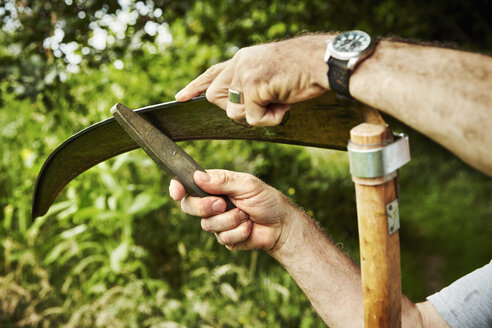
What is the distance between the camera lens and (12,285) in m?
2.54

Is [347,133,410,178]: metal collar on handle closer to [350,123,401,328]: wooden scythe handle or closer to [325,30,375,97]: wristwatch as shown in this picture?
[350,123,401,328]: wooden scythe handle

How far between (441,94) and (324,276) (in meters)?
0.81

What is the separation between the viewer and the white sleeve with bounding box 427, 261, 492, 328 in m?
1.47

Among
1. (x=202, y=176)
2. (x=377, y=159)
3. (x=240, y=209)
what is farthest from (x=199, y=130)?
(x=377, y=159)

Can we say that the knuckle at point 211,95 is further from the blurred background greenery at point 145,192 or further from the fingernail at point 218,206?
the blurred background greenery at point 145,192

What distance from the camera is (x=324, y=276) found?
4.66 feet

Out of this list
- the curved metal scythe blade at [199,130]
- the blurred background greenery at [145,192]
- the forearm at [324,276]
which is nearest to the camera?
the curved metal scythe blade at [199,130]

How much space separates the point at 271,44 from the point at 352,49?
204mm

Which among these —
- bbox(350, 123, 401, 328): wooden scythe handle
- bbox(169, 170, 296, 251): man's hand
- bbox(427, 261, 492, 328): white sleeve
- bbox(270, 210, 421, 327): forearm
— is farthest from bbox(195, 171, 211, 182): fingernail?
bbox(427, 261, 492, 328): white sleeve

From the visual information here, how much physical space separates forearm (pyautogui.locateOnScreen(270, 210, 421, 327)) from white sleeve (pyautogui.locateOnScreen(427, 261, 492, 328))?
0.40 feet

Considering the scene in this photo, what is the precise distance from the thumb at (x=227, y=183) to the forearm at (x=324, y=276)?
19 centimetres

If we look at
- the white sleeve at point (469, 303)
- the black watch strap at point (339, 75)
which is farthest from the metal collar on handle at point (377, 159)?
the white sleeve at point (469, 303)

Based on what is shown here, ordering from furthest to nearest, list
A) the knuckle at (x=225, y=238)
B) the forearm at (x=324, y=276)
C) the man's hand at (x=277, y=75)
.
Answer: the forearm at (x=324, y=276), the knuckle at (x=225, y=238), the man's hand at (x=277, y=75)

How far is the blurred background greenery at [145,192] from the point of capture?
2641 mm
